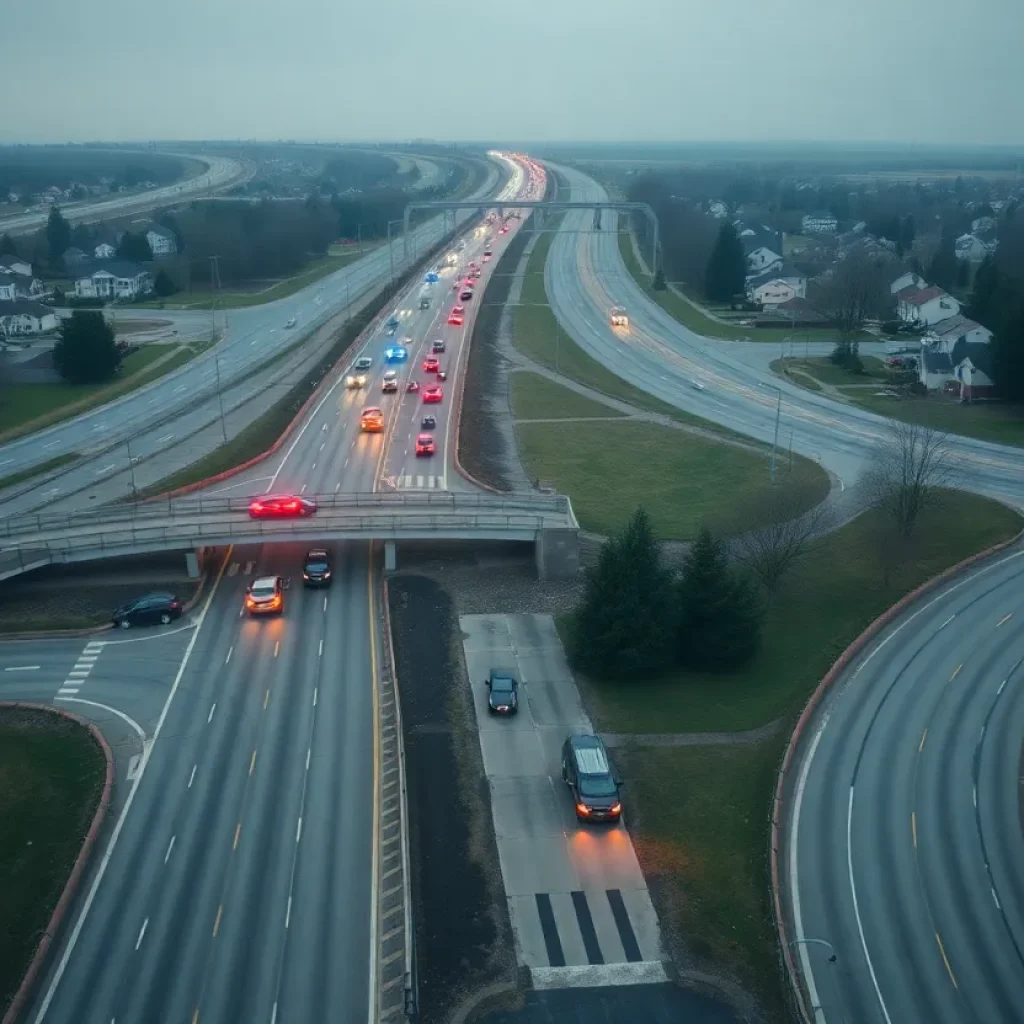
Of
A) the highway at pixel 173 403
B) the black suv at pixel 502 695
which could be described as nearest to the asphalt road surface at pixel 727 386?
the highway at pixel 173 403

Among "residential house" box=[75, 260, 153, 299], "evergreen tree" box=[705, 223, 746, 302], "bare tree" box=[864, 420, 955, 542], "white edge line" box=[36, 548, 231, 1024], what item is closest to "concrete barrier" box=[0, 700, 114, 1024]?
"white edge line" box=[36, 548, 231, 1024]

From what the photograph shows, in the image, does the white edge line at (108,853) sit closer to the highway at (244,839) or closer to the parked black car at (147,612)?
the highway at (244,839)

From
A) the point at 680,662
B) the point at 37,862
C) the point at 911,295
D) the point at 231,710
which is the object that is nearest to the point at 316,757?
the point at 231,710

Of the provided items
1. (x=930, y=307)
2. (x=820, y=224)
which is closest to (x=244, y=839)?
(x=930, y=307)

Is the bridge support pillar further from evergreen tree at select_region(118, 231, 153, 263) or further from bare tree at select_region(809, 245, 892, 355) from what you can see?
evergreen tree at select_region(118, 231, 153, 263)

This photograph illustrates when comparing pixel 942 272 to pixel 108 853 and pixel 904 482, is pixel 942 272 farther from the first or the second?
pixel 108 853

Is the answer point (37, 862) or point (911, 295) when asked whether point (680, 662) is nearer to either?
point (37, 862)
